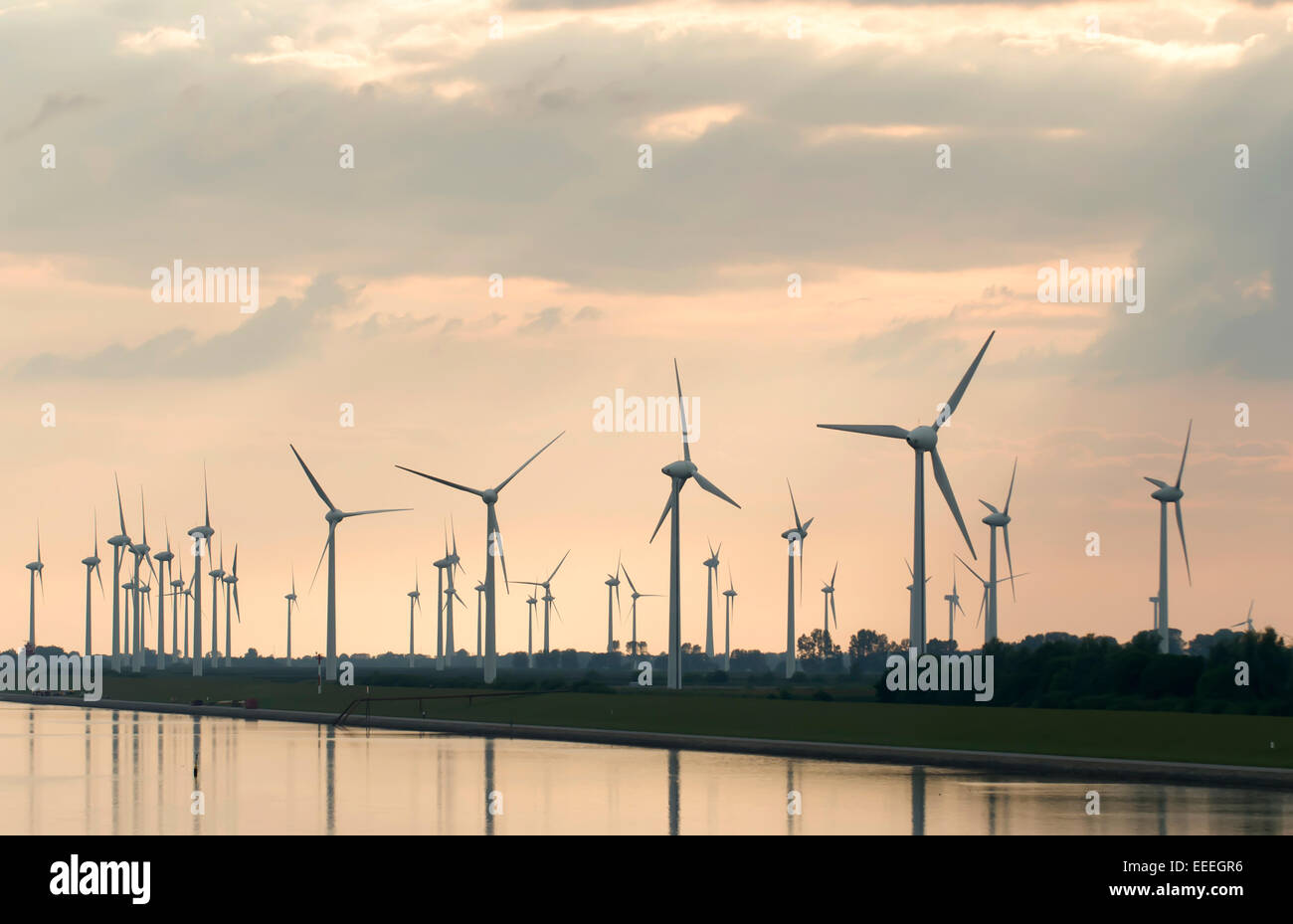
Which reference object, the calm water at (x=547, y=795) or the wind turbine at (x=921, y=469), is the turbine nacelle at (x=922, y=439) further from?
the calm water at (x=547, y=795)

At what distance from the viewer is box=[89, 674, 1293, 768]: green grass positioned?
66688mm

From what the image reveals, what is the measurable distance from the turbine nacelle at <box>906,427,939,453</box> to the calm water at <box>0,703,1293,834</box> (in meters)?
30.2

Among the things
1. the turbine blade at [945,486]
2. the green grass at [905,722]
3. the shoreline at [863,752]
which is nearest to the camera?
the shoreline at [863,752]

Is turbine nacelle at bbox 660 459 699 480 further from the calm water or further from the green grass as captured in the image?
the calm water

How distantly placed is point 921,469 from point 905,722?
1903 cm

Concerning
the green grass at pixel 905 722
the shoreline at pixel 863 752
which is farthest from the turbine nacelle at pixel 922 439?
the shoreline at pixel 863 752

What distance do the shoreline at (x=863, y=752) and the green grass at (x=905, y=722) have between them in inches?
110

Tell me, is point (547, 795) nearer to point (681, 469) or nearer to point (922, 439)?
point (922, 439)

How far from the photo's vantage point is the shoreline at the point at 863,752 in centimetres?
5694

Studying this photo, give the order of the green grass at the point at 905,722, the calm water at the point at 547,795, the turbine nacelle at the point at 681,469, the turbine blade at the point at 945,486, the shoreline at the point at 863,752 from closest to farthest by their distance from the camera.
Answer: the calm water at the point at 547,795 → the shoreline at the point at 863,752 → the green grass at the point at 905,722 → the turbine blade at the point at 945,486 → the turbine nacelle at the point at 681,469
